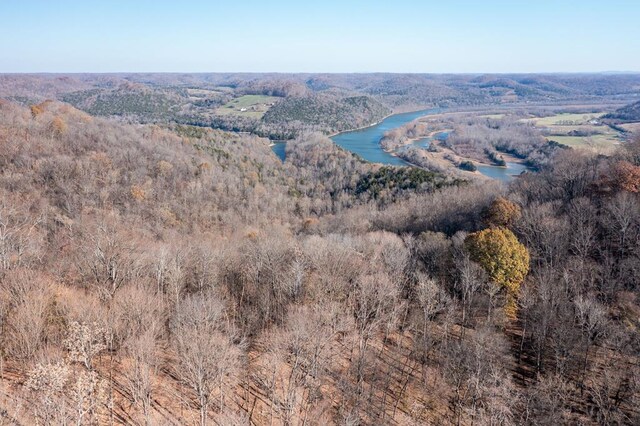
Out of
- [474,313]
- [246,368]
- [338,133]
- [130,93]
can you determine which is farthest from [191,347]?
[130,93]

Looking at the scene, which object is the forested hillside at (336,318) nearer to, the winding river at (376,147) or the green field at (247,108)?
the winding river at (376,147)

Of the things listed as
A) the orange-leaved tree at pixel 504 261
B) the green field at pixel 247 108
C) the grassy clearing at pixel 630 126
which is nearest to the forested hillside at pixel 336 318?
the orange-leaved tree at pixel 504 261

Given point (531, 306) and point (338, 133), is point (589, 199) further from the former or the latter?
point (338, 133)

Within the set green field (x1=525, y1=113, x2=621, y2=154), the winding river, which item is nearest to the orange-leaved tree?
the winding river

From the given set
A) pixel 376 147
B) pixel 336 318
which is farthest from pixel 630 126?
pixel 336 318

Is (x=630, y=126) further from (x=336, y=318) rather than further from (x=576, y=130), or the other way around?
(x=336, y=318)
